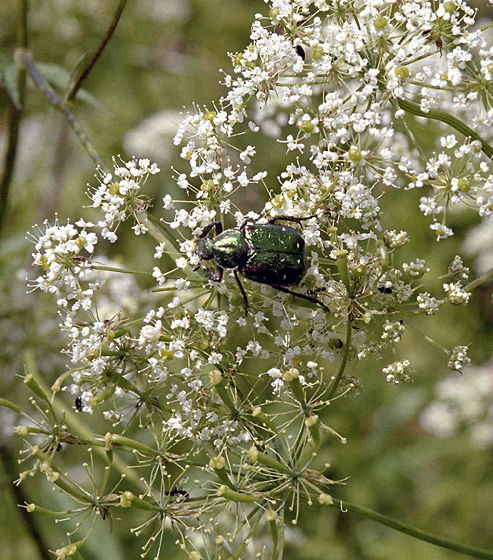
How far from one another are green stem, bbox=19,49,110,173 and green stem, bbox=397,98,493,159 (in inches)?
53.8

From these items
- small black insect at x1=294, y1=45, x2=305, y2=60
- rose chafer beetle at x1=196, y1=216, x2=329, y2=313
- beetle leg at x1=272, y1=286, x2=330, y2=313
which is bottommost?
beetle leg at x1=272, y1=286, x2=330, y2=313

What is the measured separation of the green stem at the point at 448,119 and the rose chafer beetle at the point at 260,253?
0.61 meters

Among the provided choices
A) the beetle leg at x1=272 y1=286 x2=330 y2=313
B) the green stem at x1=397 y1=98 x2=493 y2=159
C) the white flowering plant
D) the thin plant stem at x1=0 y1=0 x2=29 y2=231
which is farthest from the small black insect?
the thin plant stem at x1=0 y1=0 x2=29 y2=231

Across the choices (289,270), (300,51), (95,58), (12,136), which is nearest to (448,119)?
(300,51)

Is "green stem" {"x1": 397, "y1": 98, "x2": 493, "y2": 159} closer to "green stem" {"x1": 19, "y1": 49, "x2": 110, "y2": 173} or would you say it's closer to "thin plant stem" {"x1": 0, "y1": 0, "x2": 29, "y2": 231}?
"green stem" {"x1": 19, "y1": 49, "x2": 110, "y2": 173}

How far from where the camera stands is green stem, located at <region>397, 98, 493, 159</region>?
2.30m

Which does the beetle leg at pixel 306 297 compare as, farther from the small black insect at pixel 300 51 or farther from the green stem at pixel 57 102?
the green stem at pixel 57 102

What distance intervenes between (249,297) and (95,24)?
16.6 ft

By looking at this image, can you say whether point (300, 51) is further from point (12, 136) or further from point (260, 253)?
point (12, 136)

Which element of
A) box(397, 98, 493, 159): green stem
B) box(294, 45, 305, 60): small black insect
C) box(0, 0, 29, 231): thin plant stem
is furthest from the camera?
box(0, 0, 29, 231): thin plant stem

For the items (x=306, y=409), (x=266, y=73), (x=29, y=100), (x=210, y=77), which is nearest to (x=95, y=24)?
(x=210, y=77)

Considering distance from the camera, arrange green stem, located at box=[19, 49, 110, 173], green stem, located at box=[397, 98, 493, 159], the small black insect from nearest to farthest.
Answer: green stem, located at box=[397, 98, 493, 159] → the small black insect → green stem, located at box=[19, 49, 110, 173]

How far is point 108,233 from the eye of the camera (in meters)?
2.41

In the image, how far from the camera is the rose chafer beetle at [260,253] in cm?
228
